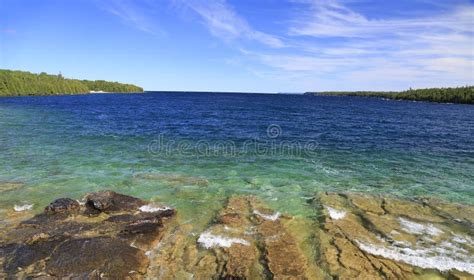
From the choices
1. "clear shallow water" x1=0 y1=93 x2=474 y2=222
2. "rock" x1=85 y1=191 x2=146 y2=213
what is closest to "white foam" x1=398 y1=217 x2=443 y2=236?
"clear shallow water" x1=0 y1=93 x2=474 y2=222

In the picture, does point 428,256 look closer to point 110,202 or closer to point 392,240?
point 392,240

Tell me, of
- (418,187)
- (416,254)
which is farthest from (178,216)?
(418,187)

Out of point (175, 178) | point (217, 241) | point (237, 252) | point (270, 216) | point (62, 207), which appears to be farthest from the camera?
point (175, 178)

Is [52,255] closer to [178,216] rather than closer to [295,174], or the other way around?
[178,216]

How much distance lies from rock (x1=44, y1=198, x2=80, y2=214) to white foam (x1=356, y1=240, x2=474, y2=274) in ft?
37.0

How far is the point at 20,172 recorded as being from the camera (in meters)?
20.4

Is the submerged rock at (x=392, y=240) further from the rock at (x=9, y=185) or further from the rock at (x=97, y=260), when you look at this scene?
the rock at (x=9, y=185)

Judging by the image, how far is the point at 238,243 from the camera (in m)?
11.7

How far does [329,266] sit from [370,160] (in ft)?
59.5

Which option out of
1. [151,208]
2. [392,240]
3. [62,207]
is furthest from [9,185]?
[392,240]

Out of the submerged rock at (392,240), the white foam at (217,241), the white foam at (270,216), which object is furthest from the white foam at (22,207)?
the submerged rock at (392,240)

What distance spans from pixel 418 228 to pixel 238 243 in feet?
24.7
